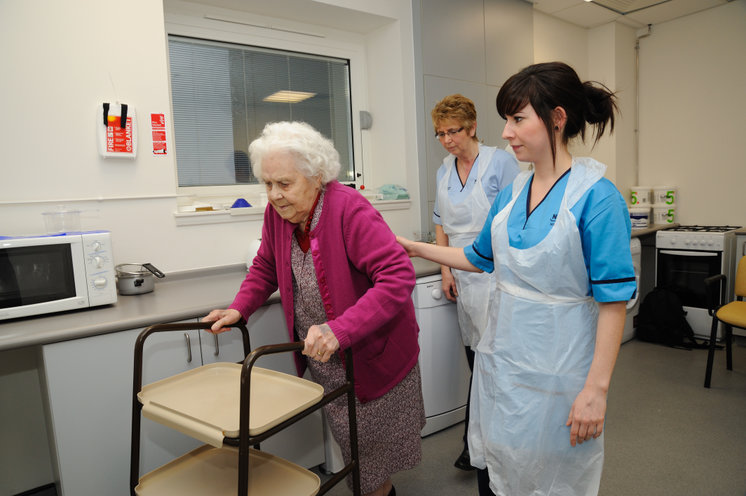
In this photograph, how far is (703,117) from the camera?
4062 millimetres

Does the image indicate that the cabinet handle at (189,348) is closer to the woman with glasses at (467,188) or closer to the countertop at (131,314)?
the countertop at (131,314)

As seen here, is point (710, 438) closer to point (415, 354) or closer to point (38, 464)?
point (415, 354)

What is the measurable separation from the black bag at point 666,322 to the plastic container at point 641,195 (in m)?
0.91

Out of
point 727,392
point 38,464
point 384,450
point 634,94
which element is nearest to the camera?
point 384,450

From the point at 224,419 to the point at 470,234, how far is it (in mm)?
1394

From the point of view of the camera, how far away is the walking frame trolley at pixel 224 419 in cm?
110

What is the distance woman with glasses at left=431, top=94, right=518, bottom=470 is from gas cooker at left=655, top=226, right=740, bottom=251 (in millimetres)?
2357

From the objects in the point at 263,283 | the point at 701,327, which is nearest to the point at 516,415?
the point at 263,283

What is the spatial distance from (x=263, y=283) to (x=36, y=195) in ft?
3.31

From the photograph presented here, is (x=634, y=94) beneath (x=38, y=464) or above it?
above

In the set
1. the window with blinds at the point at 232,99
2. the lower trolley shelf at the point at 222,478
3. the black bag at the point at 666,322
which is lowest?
the black bag at the point at 666,322

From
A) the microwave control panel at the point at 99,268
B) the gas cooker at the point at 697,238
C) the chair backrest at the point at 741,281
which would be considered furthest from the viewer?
the gas cooker at the point at 697,238

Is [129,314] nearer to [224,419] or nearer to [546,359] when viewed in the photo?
[224,419]

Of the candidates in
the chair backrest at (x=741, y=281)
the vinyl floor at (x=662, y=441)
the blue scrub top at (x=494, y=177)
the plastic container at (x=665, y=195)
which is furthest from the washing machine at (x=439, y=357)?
the plastic container at (x=665, y=195)
